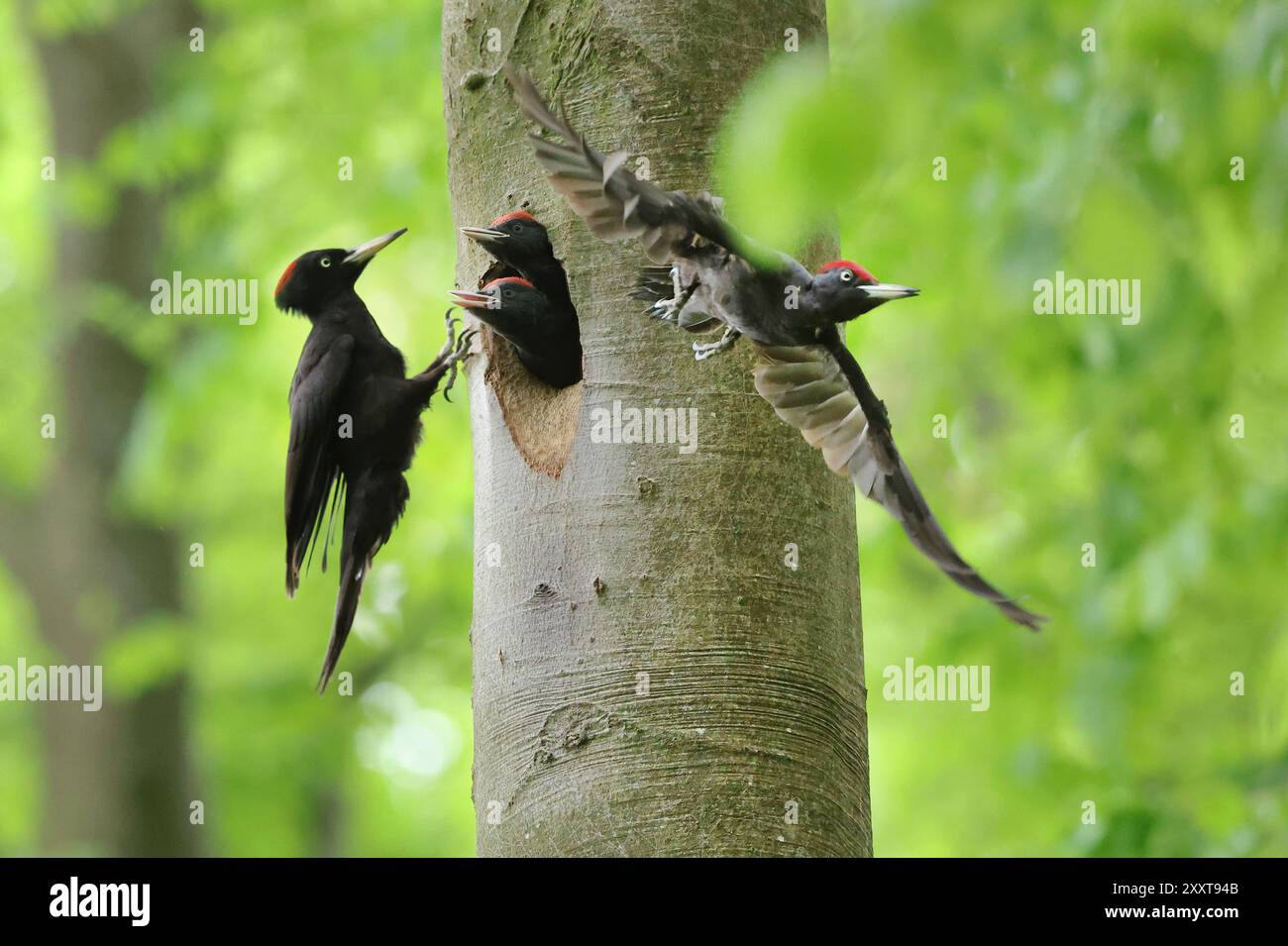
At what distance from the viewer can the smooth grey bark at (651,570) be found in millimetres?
2055

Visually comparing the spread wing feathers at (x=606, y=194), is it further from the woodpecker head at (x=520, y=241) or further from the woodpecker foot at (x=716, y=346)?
the woodpecker head at (x=520, y=241)

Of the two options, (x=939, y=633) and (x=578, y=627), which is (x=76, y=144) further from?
(x=578, y=627)

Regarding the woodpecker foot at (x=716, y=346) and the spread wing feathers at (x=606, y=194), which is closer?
the spread wing feathers at (x=606, y=194)

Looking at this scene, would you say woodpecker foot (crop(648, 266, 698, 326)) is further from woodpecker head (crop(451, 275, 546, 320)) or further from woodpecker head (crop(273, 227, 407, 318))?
woodpecker head (crop(273, 227, 407, 318))

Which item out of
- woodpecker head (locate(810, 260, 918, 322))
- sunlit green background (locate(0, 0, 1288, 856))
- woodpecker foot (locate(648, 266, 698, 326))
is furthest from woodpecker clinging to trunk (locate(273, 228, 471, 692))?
woodpecker head (locate(810, 260, 918, 322))

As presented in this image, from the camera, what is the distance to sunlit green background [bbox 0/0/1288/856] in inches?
87.7

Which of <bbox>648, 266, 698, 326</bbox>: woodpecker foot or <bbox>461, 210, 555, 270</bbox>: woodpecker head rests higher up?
<bbox>461, 210, 555, 270</bbox>: woodpecker head

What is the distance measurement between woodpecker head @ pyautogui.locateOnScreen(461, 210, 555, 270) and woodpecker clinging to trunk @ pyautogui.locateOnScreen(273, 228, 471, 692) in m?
0.21

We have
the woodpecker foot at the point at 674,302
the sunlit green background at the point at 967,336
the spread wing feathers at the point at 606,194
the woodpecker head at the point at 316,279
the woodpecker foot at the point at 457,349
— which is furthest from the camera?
the woodpecker head at the point at 316,279

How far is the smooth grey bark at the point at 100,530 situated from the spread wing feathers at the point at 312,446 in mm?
4250

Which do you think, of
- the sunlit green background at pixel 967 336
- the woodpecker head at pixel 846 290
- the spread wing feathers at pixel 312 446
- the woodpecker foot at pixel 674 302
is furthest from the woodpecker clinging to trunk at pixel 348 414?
the woodpecker head at pixel 846 290

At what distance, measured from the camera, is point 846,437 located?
6.20 feet
